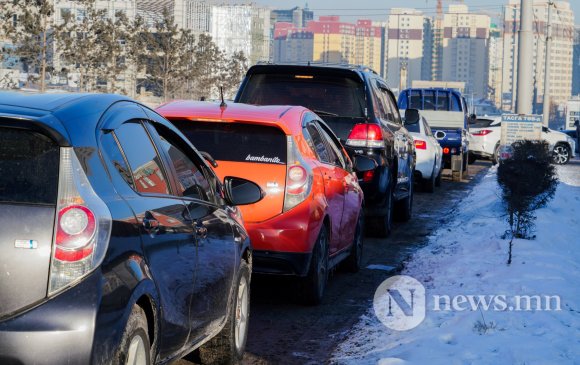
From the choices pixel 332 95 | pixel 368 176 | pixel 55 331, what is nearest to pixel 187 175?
pixel 55 331

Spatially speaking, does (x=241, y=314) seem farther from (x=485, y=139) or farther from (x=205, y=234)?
(x=485, y=139)

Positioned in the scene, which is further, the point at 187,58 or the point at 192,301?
the point at 187,58

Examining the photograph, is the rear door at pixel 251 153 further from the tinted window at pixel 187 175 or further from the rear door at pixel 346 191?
the tinted window at pixel 187 175

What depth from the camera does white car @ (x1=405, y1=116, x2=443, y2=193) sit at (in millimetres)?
22047

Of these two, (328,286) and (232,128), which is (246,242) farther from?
(328,286)

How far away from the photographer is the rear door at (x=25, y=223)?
4125mm

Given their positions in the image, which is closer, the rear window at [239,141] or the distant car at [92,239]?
the distant car at [92,239]

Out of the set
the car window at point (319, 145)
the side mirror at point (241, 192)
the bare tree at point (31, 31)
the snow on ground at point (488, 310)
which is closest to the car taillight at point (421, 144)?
the snow on ground at point (488, 310)

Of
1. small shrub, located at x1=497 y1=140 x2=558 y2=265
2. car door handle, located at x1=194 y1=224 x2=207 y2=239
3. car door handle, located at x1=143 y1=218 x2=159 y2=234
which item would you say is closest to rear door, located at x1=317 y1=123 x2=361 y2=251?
small shrub, located at x1=497 y1=140 x2=558 y2=265

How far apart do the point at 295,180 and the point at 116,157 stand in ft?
12.8

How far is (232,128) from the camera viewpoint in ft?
29.0

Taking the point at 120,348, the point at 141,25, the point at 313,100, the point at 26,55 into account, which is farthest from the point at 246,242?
the point at 141,25

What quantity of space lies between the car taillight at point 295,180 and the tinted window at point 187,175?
86.8 inches

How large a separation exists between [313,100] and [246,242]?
5853mm
